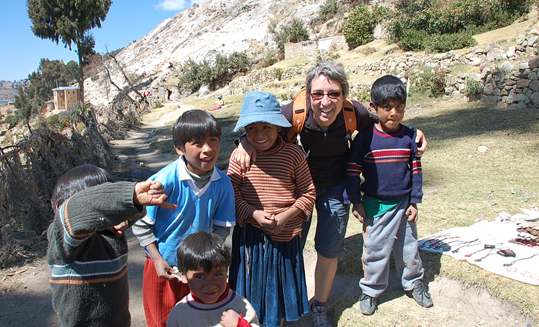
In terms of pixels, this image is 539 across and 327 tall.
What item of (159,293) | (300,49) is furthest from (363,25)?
(159,293)

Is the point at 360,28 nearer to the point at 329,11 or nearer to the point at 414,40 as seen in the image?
the point at 414,40

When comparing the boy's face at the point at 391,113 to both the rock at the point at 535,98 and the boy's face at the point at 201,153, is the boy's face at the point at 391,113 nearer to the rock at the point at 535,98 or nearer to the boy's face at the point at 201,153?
the boy's face at the point at 201,153

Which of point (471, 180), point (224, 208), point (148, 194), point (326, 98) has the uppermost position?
point (326, 98)

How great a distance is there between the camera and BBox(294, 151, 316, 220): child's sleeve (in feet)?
6.93

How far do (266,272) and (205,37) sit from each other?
1906 inches

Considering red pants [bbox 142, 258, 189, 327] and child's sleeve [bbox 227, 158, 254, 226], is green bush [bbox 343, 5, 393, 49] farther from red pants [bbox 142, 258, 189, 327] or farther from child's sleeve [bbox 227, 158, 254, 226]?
red pants [bbox 142, 258, 189, 327]

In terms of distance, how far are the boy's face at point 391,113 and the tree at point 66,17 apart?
1382 inches

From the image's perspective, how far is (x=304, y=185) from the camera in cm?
213

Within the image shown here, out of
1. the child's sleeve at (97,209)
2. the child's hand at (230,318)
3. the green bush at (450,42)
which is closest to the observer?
the child's sleeve at (97,209)

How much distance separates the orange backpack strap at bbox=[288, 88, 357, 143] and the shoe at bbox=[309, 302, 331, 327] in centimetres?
117

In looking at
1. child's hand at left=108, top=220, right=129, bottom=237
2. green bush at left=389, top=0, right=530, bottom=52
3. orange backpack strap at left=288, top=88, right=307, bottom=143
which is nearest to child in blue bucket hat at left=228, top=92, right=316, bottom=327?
orange backpack strap at left=288, top=88, right=307, bottom=143

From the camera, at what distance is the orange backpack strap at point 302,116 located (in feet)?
7.36

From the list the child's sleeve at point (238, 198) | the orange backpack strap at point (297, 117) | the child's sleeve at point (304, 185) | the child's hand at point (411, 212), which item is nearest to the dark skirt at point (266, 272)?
the child's sleeve at point (238, 198)

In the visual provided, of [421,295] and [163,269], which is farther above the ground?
[163,269]
